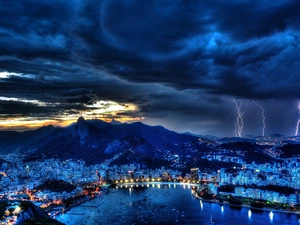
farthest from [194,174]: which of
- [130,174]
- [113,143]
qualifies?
[113,143]

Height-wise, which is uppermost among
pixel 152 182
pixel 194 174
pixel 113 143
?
pixel 113 143

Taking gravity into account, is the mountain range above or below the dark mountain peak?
below

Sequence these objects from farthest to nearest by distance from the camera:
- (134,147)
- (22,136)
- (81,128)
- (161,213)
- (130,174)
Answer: (22,136) < (81,128) < (134,147) < (130,174) < (161,213)

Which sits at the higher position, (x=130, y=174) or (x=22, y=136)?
(x=22, y=136)

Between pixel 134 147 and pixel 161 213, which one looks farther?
pixel 134 147

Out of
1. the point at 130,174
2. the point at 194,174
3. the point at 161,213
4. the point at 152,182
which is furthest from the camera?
the point at 130,174

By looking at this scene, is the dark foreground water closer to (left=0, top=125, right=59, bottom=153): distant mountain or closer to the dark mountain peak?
the dark mountain peak

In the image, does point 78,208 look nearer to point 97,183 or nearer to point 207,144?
point 97,183

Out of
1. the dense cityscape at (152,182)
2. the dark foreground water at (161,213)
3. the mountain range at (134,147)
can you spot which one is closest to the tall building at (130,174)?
the dense cityscape at (152,182)

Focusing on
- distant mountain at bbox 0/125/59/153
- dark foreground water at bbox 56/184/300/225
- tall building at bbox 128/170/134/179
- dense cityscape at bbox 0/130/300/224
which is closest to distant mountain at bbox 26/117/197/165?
Result: dense cityscape at bbox 0/130/300/224

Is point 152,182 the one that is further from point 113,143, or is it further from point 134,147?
point 113,143
